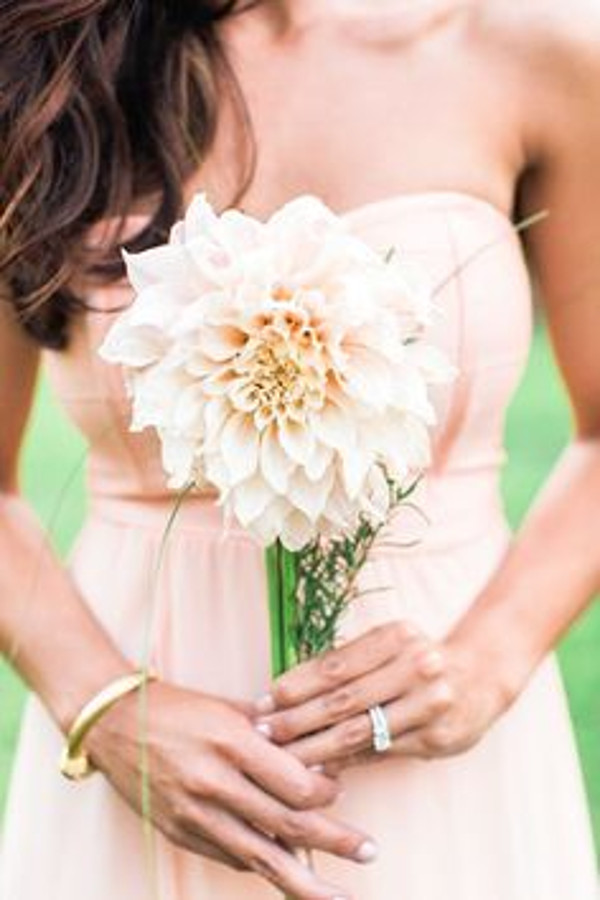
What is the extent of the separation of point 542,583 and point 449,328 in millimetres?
317

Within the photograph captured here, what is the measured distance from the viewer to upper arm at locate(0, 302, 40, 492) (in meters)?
2.91

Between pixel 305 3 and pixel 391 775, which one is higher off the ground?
pixel 305 3

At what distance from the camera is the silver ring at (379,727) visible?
2500mm

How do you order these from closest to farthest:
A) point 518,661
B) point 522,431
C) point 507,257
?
point 518,661
point 507,257
point 522,431

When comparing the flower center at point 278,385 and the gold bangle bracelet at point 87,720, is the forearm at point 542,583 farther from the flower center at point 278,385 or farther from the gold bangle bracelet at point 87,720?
the flower center at point 278,385

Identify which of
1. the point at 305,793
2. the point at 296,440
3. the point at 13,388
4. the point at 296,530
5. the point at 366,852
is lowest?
the point at 366,852

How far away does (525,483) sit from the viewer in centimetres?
1036

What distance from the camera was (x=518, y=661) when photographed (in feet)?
8.82

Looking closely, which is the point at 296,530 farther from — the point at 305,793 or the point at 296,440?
the point at 305,793

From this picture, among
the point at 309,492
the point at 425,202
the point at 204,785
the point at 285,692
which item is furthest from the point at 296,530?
the point at 425,202

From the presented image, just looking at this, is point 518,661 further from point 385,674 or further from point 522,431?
point 522,431

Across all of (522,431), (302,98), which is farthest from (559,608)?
(522,431)

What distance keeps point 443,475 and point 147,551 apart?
1.20ft

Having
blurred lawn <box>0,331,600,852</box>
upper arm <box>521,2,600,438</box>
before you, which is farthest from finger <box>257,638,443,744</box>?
blurred lawn <box>0,331,600,852</box>
